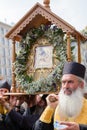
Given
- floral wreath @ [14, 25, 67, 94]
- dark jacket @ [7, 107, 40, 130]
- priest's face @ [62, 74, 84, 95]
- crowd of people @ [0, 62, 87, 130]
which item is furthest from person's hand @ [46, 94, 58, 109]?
dark jacket @ [7, 107, 40, 130]

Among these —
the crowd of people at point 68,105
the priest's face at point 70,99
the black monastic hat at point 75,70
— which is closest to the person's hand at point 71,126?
the crowd of people at point 68,105

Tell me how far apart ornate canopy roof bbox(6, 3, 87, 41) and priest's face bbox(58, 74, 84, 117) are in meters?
1.24

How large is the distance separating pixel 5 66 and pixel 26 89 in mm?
61418

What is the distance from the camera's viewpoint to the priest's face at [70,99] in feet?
14.5

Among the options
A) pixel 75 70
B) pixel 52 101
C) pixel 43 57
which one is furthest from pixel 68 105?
pixel 43 57

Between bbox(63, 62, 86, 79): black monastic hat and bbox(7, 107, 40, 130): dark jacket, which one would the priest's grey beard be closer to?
bbox(63, 62, 86, 79): black monastic hat

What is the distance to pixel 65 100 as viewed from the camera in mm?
4434

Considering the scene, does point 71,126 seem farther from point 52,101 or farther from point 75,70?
point 75,70

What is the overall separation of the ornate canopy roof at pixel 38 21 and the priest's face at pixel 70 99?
124cm

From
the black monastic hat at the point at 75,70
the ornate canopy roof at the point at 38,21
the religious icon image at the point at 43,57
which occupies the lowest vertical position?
the black monastic hat at the point at 75,70

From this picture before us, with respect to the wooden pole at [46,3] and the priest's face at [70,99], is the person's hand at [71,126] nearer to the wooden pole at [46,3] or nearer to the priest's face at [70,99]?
the priest's face at [70,99]

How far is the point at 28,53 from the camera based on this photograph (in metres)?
5.98

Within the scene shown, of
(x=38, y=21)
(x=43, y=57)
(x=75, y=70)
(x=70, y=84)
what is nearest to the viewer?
(x=70, y=84)

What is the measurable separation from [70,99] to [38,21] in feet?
5.87
